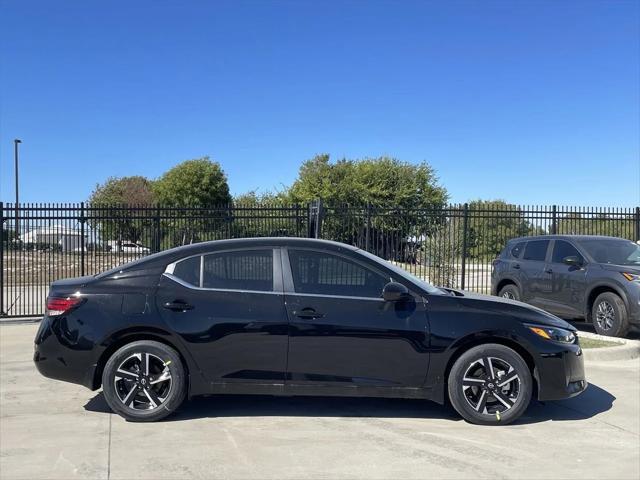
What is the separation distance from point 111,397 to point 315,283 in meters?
2.06

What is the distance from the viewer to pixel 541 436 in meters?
5.12

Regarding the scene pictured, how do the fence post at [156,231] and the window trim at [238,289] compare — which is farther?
the fence post at [156,231]

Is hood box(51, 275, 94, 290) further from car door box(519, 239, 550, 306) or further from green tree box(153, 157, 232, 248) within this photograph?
green tree box(153, 157, 232, 248)

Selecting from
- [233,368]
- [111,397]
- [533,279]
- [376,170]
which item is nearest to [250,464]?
[233,368]

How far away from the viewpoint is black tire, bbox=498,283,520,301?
37.1 feet

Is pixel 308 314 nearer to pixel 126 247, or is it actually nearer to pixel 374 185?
pixel 126 247

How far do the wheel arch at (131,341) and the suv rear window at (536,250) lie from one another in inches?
306

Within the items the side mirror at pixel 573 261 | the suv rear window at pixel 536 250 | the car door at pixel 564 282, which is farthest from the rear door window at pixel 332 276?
the suv rear window at pixel 536 250

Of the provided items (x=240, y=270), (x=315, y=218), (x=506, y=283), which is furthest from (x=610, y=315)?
(x=240, y=270)

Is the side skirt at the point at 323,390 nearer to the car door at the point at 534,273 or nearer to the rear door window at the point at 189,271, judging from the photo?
the rear door window at the point at 189,271

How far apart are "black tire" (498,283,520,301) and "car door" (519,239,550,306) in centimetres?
19

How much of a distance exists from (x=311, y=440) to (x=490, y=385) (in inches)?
65.5

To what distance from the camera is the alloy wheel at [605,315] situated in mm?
9602

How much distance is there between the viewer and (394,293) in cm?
521
